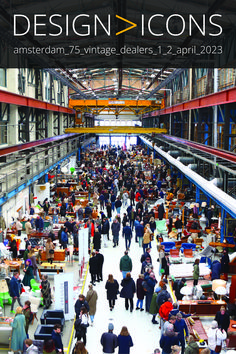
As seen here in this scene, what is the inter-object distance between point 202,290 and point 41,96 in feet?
66.0

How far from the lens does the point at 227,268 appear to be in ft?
42.6

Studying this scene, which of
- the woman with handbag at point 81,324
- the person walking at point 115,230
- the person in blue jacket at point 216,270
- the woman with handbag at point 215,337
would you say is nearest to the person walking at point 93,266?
Result: the woman with handbag at point 81,324

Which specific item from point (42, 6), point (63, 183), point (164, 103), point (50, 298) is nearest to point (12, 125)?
point (42, 6)

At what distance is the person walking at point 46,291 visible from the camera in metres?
10.5

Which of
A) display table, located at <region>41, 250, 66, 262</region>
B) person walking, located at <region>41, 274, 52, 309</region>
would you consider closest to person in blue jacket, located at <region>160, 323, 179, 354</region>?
person walking, located at <region>41, 274, 52, 309</region>

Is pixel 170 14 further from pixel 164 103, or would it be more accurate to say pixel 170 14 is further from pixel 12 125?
pixel 164 103

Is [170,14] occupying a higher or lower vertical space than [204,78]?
higher

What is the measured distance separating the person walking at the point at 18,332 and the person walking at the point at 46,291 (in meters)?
2.01

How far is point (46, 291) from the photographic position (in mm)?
10703

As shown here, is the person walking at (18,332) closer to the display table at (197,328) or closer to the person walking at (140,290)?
the person walking at (140,290)

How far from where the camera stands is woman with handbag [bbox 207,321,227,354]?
8398 millimetres

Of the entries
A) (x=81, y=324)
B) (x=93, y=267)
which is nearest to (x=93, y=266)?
(x=93, y=267)

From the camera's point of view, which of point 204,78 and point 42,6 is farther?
point 204,78

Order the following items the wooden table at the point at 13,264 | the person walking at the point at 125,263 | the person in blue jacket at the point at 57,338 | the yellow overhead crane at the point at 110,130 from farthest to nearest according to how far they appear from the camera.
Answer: the yellow overhead crane at the point at 110,130 → the wooden table at the point at 13,264 → the person walking at the point at 125,263 → the person in blue jacket at the point at 57,338
